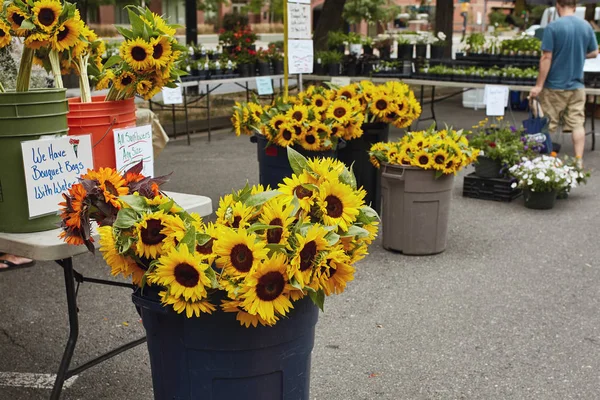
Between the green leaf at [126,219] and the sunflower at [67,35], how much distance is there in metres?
0.96

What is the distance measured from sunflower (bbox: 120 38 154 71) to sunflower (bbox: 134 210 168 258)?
91 cm

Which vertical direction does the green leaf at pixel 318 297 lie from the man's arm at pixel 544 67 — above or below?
below

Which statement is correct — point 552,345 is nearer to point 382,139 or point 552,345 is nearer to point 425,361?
point 425,361

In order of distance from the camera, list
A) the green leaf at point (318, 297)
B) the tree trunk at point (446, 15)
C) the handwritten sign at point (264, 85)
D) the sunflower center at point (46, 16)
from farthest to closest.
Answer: the tree trunk at point (446, 15) → the handwritten sign at point (264, 85) → the sunflower center at point (46, 16) → the green leaf at point (318, 297)

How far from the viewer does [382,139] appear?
235 inches

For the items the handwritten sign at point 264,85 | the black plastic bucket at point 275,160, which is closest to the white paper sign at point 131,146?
the black plastic bucket at point 275,160

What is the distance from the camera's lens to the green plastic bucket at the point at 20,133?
2477 millimetres

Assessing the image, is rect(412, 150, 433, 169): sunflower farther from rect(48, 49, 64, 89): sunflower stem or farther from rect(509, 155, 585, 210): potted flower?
rect(48, 49, 64, 89): sunflower stem

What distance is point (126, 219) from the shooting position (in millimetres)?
1948

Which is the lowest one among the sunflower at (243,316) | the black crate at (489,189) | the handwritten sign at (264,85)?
the black crate at (489,189)

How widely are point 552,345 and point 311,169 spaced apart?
236cm

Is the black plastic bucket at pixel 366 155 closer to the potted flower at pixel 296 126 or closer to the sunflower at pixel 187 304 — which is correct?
the potted flower at pixel 296 126

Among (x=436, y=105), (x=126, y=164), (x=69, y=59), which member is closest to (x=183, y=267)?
(x=126, y=164)

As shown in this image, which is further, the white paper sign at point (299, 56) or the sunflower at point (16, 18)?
the white paper sign at point (299, 56)
